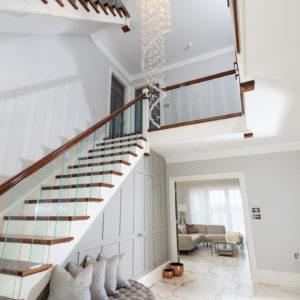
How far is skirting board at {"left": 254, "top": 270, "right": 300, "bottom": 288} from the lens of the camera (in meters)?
3.83

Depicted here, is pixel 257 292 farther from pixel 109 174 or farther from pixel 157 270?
pixel 109 174

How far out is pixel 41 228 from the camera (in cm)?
227

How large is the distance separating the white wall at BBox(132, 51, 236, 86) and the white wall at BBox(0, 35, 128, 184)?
2.40 meters

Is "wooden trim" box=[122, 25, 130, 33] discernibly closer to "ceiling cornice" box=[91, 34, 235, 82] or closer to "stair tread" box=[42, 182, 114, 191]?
"ceiling cornice" box=[91, 34, 235, 82]

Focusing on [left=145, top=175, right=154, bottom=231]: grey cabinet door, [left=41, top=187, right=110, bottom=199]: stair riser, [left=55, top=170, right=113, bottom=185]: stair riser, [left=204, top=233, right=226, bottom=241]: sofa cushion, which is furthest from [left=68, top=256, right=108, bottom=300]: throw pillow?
[left=204, top=233, right=226, bottom=241]: sofa cushion

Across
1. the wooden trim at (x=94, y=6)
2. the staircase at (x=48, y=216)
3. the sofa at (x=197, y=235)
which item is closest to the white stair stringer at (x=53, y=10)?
the wooden trim at (x=94, y=6)

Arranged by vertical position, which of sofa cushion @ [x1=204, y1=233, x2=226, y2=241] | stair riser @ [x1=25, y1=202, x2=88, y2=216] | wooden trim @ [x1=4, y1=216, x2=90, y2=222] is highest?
stair riser @ [x1=25, y1=202, x2=88, y2=216]

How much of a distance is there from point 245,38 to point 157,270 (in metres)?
4.17

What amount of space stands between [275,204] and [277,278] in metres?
1.35

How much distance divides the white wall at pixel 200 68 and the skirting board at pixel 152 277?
488 centimetres

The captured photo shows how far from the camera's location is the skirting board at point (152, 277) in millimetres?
3705

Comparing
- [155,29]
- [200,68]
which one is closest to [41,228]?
[155,29]

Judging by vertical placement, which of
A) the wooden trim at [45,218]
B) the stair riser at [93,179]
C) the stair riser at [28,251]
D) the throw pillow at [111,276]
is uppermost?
the stair riser at [93,179]

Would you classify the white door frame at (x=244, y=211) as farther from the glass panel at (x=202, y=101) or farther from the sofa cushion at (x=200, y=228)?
the sofa cushion at (x=200, y=228)
